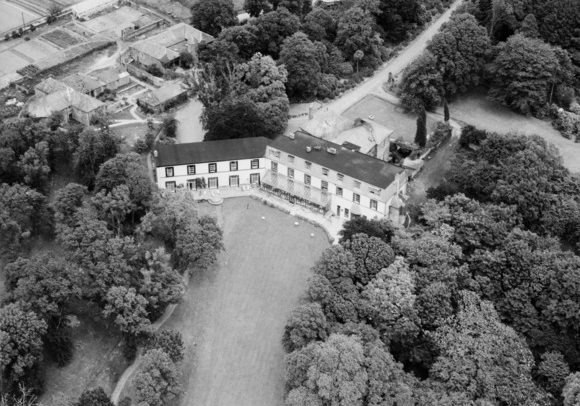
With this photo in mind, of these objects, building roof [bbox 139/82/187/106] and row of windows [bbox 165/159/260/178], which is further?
building roof [bbox 139/82/187/106]

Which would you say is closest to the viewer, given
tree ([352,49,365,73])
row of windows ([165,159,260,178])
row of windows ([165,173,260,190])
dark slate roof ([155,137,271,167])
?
row of windows ([165,159,260,178])

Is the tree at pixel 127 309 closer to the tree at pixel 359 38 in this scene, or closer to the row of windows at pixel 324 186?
the row of windows at pixel 324 186

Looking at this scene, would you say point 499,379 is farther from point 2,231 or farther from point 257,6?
point 257,6

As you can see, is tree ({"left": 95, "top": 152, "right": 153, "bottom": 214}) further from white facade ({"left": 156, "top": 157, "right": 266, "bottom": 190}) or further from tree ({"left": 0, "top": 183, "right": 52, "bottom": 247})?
tree ({"left": 0, "top": 183, "right": 52, "bottom": 247})

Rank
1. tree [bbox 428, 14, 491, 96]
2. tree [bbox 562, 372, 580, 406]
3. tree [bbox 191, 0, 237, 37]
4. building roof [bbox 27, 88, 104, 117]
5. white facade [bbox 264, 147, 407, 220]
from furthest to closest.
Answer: tree [bbox 191, 0, 237, 37] < tree [bbox 428, 14, 491, 96] < building roof [bbox 27, 88, 104, 117] < white facade [bbox 264, 147, 407, 220] < tree [bbox 562, 372, 580, 406]

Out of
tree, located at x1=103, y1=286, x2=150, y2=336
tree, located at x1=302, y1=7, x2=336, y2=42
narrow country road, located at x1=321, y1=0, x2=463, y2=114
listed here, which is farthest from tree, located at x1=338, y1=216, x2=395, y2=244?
tree, located at x1=302, y1=7, x2=336, y2=42

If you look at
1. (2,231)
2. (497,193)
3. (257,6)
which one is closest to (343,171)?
(497,193)
